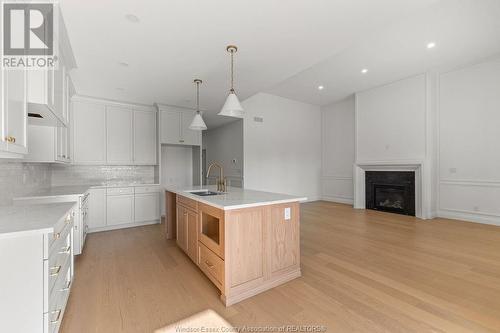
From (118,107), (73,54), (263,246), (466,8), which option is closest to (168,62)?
(73,54)

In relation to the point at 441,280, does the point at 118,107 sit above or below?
above

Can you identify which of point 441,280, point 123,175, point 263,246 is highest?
point 123,175

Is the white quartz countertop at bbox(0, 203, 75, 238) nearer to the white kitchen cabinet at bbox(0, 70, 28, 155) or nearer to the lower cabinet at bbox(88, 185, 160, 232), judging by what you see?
the white kitchen cabinet at bbox(0, 70, 28, 155)

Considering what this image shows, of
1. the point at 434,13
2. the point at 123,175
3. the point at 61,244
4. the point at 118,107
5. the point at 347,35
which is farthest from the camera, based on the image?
the point at 123,175

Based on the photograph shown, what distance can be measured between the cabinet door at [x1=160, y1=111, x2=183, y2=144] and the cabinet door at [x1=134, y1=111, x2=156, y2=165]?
11.0 inches

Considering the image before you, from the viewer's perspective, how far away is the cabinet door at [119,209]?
4.39 m

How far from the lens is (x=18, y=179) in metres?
2.62

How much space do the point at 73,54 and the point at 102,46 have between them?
518 millimetres

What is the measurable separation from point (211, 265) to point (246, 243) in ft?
1.67

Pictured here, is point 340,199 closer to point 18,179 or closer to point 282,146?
point 282,146

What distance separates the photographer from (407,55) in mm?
4277

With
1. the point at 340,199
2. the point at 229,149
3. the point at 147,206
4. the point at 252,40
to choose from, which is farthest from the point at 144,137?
the point at 340,199

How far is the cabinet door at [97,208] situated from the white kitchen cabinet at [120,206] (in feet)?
0.23

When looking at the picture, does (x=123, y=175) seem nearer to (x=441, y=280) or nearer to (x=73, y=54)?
(x=73, y=54)
